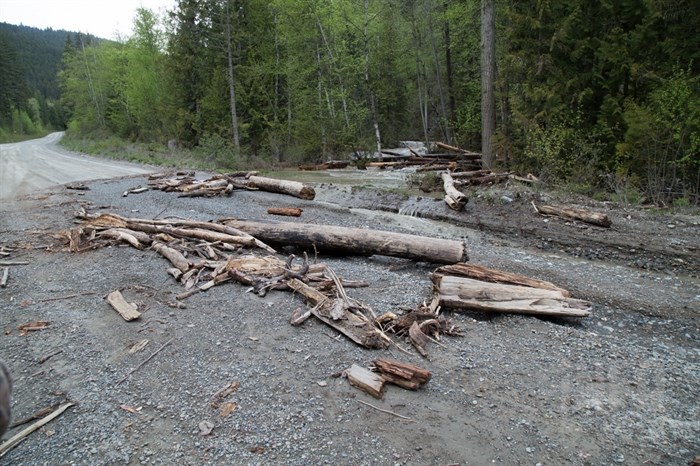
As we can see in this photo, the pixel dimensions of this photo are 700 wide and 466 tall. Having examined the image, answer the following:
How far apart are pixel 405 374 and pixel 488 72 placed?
47.1 ft

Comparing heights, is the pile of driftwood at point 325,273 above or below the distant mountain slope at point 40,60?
below

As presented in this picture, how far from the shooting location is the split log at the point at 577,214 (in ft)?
29.6

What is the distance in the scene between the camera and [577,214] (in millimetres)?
9484

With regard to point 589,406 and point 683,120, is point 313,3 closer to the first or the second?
point 683,120

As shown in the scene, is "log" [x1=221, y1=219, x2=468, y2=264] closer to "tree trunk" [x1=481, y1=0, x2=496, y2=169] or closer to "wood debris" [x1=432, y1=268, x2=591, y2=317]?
"wood debris" [x1=432, y1=268, x2=591, y2=317]

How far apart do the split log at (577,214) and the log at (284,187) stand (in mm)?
6739

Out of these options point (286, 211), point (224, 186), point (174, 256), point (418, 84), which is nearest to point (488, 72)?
point (286, 211)

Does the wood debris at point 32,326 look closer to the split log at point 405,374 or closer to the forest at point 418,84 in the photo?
the split log at point 405,374

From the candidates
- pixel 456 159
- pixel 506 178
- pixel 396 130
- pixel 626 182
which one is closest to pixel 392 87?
Answer: pixel 396 130

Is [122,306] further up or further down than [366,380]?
further up

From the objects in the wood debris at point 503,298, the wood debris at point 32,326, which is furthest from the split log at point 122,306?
the wood debris at point 503,298

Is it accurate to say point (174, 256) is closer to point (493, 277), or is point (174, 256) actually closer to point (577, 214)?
point (493, 277)

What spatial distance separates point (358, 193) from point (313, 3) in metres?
15.0

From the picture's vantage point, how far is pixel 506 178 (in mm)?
13375
